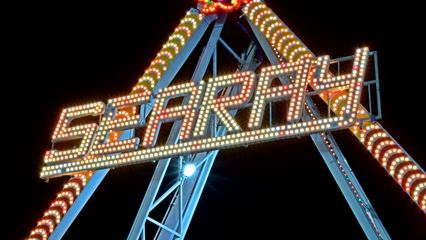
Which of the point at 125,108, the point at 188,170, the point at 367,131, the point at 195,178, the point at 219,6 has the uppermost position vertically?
the point at 219,6

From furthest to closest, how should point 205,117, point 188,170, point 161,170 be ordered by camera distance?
point 188,170 < point 161,170 < point 205,117

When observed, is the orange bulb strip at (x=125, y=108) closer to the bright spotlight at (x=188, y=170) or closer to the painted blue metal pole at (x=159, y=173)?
the painted blue metal pole at (x=159, y=173)

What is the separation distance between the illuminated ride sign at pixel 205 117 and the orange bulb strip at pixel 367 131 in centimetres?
28

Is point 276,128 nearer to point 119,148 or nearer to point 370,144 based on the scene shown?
Result: point 370,144

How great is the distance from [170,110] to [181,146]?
1001mm

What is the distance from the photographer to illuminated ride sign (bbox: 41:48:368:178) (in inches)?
460

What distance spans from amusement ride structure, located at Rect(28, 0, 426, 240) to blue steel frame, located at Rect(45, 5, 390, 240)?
2 cm

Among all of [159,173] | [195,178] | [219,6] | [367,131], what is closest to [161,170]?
[159,173]

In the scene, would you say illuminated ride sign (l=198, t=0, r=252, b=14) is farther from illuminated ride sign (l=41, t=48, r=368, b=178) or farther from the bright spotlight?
the bright spotlight

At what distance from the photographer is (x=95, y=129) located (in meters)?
13.5

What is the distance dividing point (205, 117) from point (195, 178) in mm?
3165

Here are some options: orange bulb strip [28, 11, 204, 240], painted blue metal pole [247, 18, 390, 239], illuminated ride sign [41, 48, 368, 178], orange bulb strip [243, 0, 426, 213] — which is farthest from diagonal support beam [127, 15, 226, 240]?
painted blue metal pole [247, 18, 390, 239]

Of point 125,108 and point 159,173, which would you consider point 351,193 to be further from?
point 125,108

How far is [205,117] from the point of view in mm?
12523
